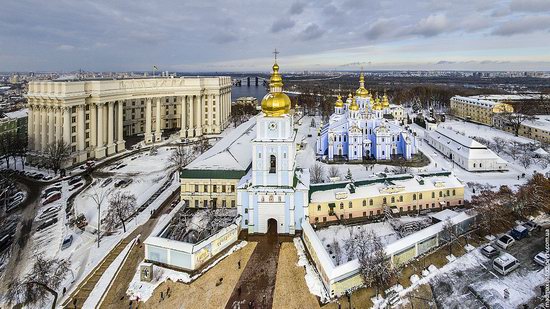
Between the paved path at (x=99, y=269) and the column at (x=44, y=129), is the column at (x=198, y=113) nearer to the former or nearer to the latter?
the column at (x=44, y=129)

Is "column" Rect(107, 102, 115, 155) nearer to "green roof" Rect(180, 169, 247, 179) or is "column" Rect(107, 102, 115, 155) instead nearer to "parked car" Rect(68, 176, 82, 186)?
"parked car" Rect(68, 176, 82, 186)

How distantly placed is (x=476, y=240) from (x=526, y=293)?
18.4 feet

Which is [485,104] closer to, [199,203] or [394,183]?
[394,183]

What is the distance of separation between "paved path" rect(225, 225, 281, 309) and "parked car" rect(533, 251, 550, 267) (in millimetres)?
14913

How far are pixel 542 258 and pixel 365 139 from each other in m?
28.5

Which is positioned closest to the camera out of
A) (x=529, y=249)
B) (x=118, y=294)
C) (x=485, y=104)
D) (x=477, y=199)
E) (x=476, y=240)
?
(x=118, y=294)

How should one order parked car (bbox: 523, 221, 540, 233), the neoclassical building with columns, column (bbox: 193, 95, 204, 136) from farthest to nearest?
column (bbox: 193, 95, 204, 136) → the neoclassical building with columns → parked car (bbox: 523, 221, 540, 233)

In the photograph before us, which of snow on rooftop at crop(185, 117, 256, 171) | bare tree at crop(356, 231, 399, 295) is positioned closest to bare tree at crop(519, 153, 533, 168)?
bare tree at crop(356, 231, 399, 295)

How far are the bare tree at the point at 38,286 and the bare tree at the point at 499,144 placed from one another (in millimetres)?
50749

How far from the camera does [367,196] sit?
1085 inches

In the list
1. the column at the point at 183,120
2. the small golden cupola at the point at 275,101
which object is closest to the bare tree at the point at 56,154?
the column at the point at 183,120

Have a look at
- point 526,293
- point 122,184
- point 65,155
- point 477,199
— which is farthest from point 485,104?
point 65,155

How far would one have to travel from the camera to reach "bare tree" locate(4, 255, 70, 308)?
18406mm

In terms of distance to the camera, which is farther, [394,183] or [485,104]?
[485,104]
